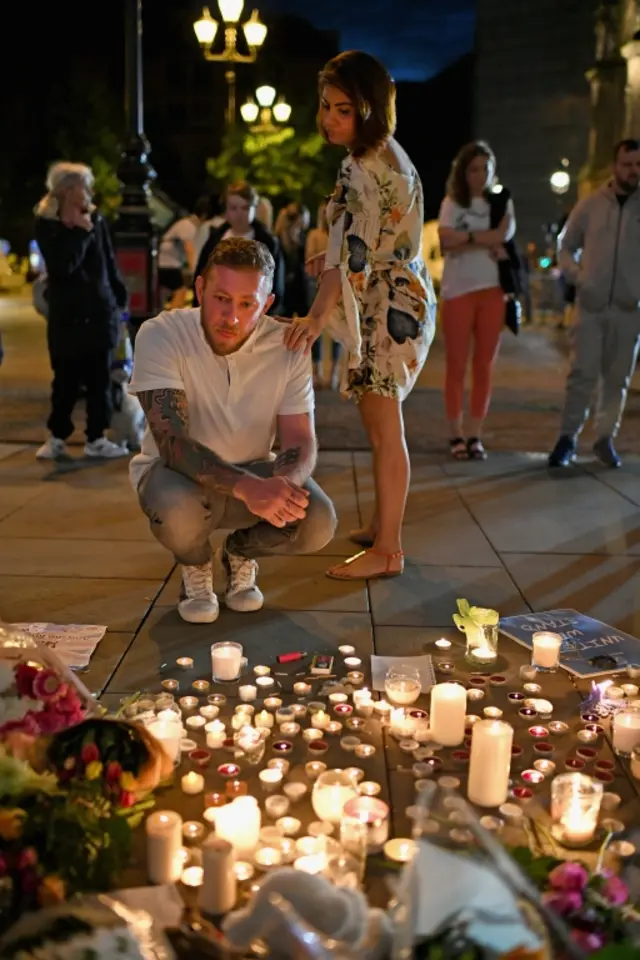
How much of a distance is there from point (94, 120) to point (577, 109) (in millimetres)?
16884

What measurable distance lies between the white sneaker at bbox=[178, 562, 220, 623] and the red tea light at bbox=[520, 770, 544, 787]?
1.28 metres

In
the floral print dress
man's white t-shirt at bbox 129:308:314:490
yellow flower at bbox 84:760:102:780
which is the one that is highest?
the floral print dress

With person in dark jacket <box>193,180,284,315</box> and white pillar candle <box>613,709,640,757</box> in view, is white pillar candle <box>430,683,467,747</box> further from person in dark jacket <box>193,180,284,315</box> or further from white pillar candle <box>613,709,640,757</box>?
person in dark jacket <box>193,180,284,315</box>

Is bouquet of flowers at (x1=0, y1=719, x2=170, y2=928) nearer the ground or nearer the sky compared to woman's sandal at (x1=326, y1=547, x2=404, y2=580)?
nearer the sky

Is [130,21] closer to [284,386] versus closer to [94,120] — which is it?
[284,386]

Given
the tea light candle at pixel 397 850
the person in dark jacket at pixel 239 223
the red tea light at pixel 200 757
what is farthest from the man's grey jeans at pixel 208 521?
the person in dark jacket at pixel 239 223

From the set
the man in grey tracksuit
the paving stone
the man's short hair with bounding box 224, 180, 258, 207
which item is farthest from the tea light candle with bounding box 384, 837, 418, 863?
the man's short hair with bounding box 224, 180, 258, 207

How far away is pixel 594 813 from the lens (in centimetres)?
204

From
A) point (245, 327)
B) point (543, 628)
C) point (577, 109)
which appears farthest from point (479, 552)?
point (577, 109)

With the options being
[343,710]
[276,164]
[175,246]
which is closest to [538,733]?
[343,710]

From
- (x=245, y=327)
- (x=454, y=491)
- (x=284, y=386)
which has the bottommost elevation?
(x=454, y=491)

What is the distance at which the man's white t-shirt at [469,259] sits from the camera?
5.75 meters

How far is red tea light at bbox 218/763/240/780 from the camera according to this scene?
2268mm

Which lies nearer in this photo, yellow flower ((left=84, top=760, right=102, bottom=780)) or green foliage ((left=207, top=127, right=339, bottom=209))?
yellow flower ((left=84, top=760, right=102, bottom=780))
